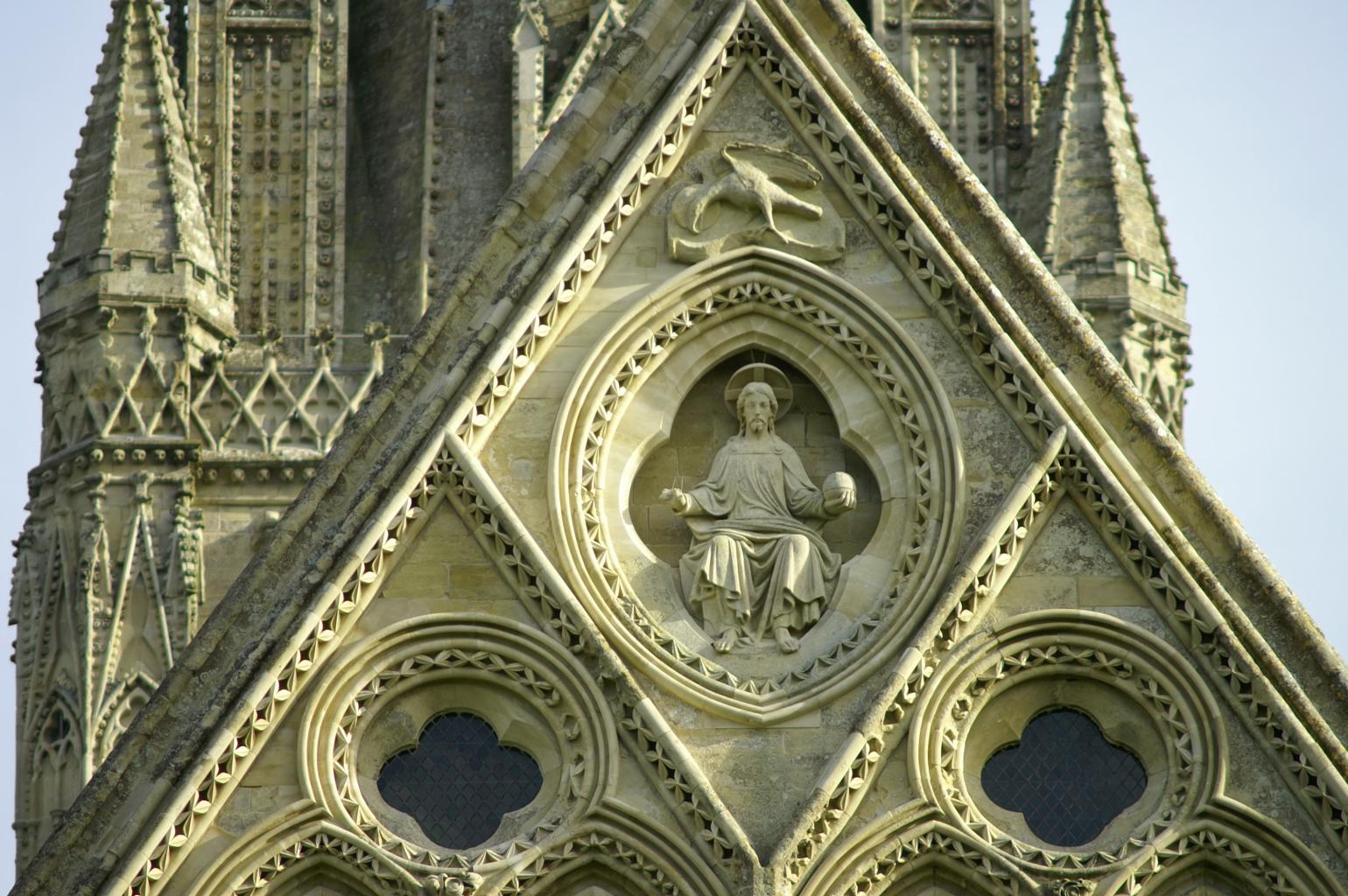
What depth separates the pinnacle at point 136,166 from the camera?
111 feet

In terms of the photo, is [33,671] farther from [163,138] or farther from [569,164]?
[569,164]

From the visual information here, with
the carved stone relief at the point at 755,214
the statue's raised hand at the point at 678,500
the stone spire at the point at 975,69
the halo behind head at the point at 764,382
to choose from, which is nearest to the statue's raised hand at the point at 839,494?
the halo behind head at the point at 764,382

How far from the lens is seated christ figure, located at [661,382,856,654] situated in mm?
25141

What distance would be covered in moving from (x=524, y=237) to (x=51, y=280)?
30.8 feet

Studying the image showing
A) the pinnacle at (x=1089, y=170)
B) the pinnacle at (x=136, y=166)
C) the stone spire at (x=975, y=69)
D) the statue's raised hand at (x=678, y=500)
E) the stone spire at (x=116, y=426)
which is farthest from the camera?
the stone spire at (x=975, y=69)

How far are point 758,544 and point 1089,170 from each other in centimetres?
1027

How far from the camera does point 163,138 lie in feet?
113

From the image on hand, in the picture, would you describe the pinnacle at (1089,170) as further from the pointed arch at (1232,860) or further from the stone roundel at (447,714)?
the stone roundel at (447,714)

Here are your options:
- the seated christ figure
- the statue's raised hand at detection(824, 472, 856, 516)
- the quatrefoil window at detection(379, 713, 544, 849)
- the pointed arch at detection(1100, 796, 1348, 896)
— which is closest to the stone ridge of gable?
the quatrefoil window at detection(379, 713, 544, 849)

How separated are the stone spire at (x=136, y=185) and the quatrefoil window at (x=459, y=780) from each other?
9.88 metres

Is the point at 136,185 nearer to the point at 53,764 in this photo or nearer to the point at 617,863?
the point at 53,764

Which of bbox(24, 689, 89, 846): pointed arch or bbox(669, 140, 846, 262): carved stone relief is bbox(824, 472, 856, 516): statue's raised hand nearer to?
bbox(669, 140, 846, 262): carved stone relief

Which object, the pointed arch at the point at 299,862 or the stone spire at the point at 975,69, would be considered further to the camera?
the stone spire at the point at 975,69

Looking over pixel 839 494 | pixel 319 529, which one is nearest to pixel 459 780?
pixel 319 529
